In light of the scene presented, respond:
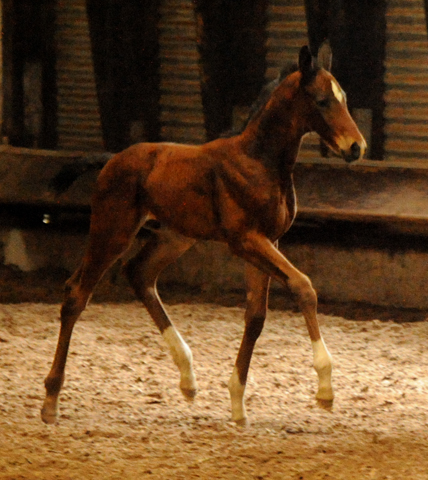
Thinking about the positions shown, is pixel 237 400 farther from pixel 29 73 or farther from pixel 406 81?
pixel 29 73

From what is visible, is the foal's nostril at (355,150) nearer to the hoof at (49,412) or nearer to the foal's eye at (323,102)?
the foal's eye at (323,102)

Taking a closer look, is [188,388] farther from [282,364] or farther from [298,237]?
[298,237]

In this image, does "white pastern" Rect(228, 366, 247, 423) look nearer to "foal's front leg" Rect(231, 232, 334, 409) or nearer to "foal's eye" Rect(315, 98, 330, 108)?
"foal's front leg" Rect(231, 232, 334, 409)

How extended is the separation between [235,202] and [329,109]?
2.03 feet

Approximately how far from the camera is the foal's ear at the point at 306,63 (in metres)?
3.50

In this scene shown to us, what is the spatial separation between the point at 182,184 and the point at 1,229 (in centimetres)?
462

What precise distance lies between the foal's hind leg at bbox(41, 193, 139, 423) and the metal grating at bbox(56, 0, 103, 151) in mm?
4030

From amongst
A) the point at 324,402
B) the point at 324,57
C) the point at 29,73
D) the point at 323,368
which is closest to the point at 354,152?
the point at 324,57

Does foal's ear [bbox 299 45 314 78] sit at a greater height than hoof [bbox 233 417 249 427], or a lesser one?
greater

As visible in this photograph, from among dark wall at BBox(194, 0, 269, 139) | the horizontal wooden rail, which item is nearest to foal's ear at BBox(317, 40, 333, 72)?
the horizontal wooden rail

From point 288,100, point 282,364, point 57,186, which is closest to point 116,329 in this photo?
point 282,364

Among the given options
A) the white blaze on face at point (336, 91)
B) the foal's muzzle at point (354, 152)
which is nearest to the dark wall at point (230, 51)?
the white blaze on face at point (336, 91)

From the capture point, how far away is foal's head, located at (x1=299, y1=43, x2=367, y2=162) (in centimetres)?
350

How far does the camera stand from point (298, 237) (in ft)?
23.8
